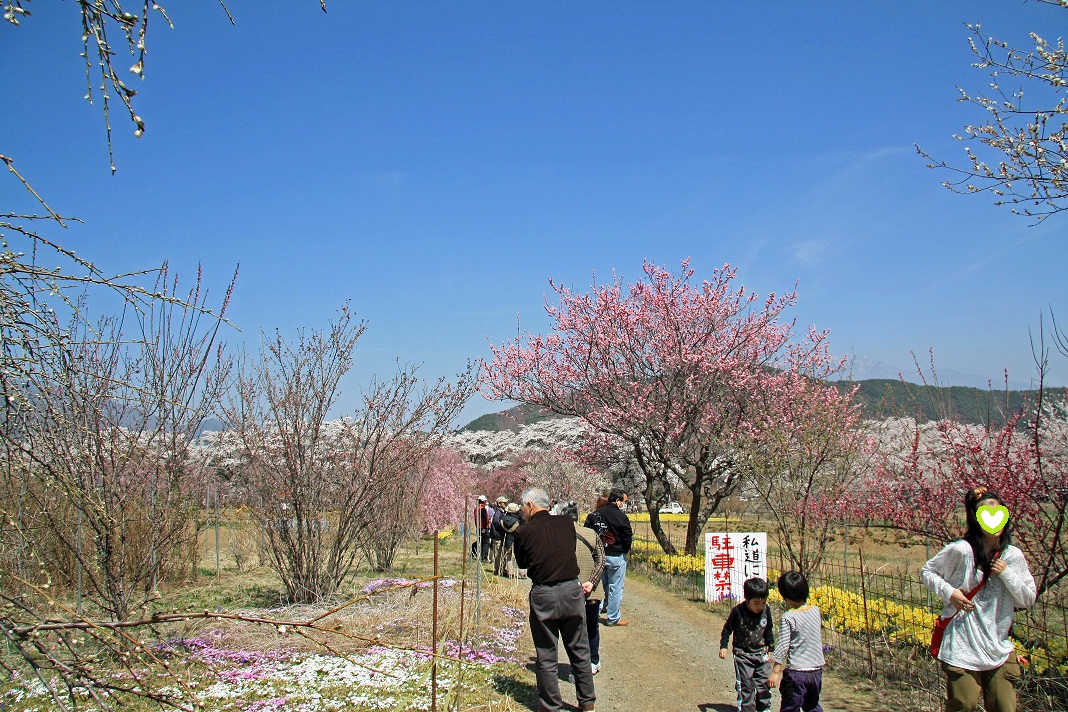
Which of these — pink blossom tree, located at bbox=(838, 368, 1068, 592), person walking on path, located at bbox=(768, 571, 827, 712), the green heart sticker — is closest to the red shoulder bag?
the green heart sticker

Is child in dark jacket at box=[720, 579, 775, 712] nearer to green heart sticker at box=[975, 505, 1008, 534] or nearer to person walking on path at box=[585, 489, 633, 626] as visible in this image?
green heart sticker at box=[975, 505, 1008, 534]

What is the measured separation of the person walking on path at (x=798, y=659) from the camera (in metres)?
4.79

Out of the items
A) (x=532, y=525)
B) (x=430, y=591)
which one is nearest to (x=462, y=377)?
(x=430, y=591)

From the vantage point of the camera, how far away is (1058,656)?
17.4ft

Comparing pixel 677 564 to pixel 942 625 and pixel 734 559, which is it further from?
pixel 942 625

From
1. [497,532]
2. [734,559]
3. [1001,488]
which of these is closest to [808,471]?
[734,559]

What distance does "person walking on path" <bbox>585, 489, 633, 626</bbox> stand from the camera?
8.30 m

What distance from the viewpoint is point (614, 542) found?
834 cm

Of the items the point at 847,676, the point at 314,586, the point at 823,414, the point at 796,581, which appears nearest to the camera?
the point at 796,581

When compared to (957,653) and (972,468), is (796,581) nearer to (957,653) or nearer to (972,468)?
(957,653)

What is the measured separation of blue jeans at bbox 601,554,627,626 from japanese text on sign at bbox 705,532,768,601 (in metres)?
2.02

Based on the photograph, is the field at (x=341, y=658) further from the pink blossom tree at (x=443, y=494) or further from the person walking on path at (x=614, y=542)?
the pink blossom tree at (x=443, y=494)

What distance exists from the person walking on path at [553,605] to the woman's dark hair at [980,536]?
2.72 m

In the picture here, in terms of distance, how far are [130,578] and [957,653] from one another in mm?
7792
